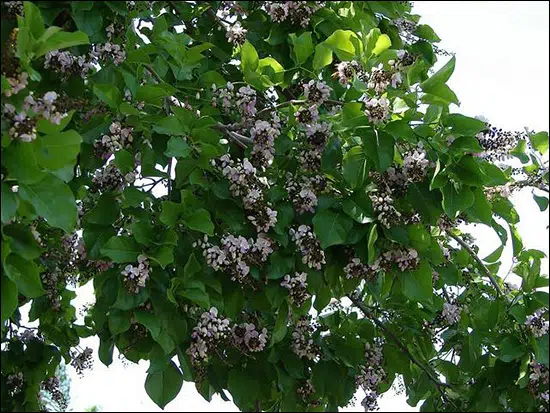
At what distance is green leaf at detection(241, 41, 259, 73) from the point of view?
298cm

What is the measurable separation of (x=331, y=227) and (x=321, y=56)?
1.81ft

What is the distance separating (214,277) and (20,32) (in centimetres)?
91

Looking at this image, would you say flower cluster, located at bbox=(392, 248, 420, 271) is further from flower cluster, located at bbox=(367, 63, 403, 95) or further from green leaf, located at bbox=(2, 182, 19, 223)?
green leaf, located at bbox=(2, 182, 19, 223)

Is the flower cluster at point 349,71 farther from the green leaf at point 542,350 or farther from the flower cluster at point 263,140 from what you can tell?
the green leaf at point 542,350

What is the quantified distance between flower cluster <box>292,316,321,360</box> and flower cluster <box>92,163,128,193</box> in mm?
757

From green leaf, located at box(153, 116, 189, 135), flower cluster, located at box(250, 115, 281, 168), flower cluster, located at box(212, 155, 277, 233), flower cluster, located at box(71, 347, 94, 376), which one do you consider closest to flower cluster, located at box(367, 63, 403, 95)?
flower cluster, located at box(250, 115, 281, 168)

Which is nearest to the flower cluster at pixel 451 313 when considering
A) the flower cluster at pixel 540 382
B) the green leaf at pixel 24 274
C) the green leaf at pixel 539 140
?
the flower cluster at pixel 540 382

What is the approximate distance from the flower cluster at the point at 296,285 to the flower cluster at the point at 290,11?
3.18ft

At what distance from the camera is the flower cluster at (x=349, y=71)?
9.52 ft

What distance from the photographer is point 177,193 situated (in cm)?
290

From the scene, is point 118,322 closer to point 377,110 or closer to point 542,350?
point 377,110

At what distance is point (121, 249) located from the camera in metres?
2.58

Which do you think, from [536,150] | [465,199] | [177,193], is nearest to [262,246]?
[177,193]

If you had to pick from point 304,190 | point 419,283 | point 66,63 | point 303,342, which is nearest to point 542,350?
point 419,283
